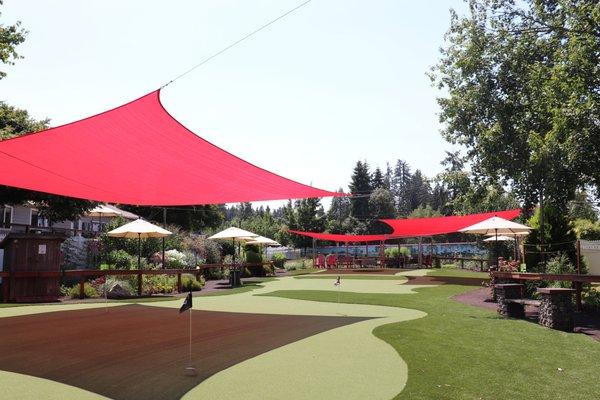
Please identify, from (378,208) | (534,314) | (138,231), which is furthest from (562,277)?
(378,208)

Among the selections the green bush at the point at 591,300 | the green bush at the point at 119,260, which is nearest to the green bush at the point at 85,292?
the green bush at the point at 119,260

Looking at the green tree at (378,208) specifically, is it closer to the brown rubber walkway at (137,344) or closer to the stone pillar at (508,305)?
the stone pillar at (508,305)

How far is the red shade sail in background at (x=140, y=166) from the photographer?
6254 mm

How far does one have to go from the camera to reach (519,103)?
691 inches

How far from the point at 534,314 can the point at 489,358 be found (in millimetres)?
4728

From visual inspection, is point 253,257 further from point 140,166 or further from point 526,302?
point 140,166

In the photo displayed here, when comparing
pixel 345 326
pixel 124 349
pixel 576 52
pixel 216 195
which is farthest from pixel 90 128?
pixel 576 52

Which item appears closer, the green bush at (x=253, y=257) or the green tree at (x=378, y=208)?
the green bush at (x=253, y=257)

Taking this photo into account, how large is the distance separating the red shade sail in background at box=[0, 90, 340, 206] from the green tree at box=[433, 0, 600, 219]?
8.82 meters

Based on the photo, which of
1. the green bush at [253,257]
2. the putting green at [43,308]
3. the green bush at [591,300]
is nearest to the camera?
the putting green at [43,308]

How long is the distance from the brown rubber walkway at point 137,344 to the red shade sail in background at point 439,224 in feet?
49.4

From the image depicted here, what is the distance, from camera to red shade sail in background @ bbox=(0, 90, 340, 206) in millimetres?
6254

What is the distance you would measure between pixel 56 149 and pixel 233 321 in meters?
3.82

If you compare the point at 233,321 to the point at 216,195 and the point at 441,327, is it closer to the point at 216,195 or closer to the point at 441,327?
the point at 216,195
